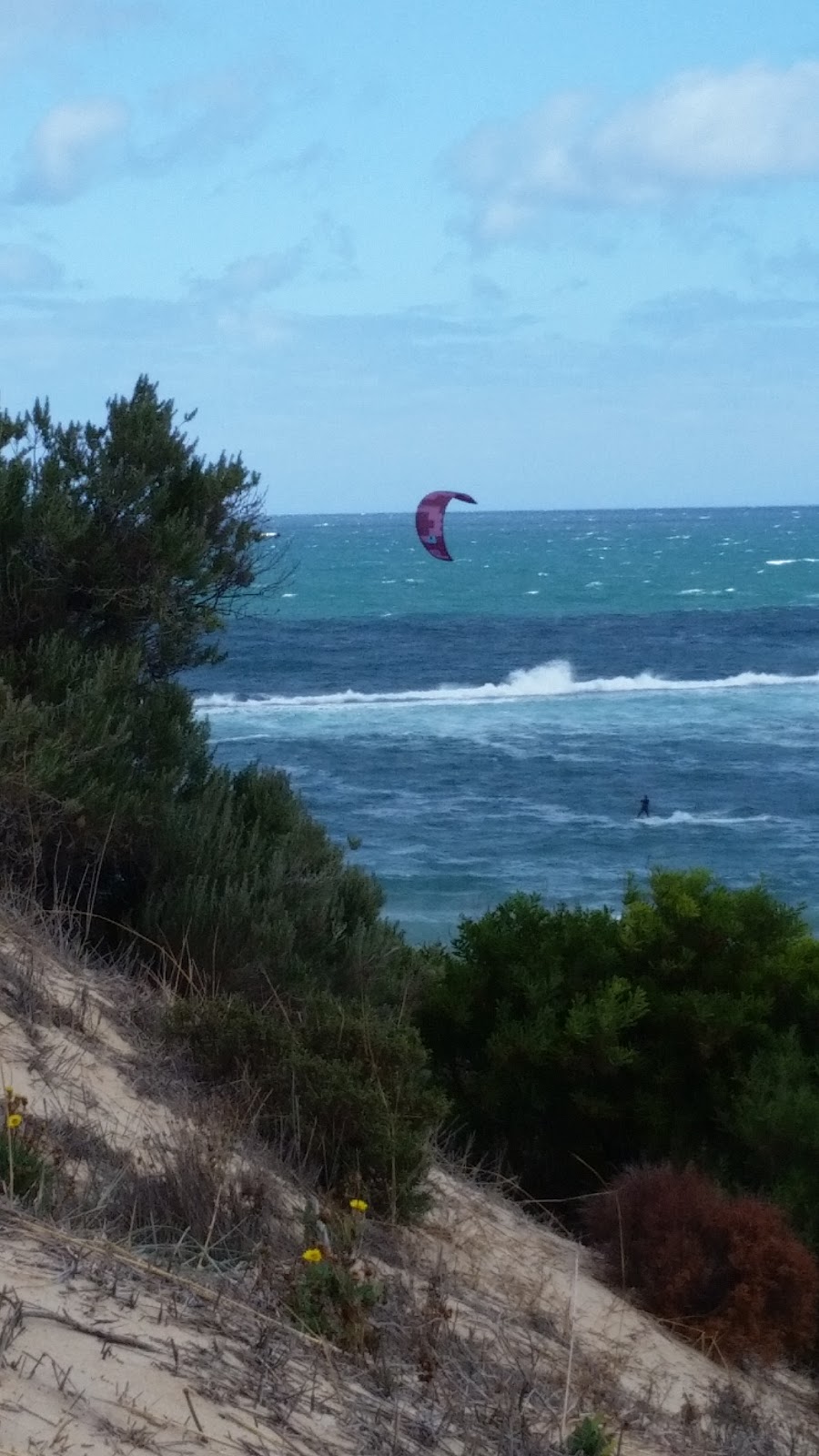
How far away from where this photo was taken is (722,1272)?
241 inches

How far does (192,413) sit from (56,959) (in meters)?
3.81

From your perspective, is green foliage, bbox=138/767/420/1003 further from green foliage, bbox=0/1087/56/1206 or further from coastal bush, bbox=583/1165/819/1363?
green foliage, bbox=0/1087/56/1206

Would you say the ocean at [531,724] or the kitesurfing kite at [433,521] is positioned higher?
the kitesurfing kite at [433,521]

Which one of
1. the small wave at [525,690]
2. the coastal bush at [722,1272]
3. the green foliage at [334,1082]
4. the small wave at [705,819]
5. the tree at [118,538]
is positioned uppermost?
the tree at [118,538]

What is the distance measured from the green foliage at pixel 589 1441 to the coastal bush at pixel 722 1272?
258 centimetres

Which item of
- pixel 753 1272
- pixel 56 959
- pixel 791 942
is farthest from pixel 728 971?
pixel 56 959

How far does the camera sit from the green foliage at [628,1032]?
330 inches

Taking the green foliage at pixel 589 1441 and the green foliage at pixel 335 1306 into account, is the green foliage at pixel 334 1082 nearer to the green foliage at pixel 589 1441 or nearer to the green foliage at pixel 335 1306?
the green foliage at pixel 335 1306

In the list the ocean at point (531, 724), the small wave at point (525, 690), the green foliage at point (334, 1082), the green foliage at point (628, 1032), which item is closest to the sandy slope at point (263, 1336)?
the green foliage at point (334, 1082)

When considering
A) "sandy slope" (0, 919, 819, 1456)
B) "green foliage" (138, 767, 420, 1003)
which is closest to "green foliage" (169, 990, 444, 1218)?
"sandy slope" (0, 919, 819, 1456)

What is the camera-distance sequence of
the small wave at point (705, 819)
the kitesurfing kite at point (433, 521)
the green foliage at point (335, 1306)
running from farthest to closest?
the small wave at point (705, 819)
the kitesurfing kite at point (433, 521)
the green foliage at point (335, 1306)

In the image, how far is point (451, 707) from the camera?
4662 centimetres

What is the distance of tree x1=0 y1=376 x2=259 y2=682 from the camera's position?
327 inches

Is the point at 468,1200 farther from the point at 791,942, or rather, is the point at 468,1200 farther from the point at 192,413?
the point at 192,413
